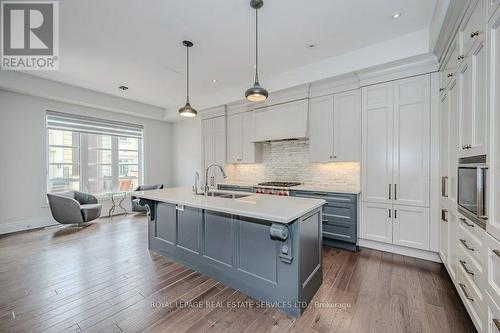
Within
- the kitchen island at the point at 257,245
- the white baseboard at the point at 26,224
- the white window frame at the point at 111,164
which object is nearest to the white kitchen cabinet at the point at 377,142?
the kitchen island at the point at 257,245

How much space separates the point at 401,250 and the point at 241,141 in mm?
3500

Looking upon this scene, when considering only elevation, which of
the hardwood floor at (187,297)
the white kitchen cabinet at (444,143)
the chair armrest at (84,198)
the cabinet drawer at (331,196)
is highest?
the white kitchen cabinet at (444,143)

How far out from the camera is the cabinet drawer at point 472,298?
1467 millimetres

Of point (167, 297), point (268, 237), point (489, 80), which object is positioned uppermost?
point (489, 80)

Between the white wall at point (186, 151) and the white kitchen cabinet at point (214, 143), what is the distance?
0.76m

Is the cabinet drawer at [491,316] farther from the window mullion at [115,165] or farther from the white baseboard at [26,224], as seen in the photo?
the window mullion at [115,165]

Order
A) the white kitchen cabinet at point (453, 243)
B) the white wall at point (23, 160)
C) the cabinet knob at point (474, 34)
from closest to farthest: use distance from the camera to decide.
→ the cabinet knob at point (474, 34) < the white kitchen cabinet at point (453, 243) < the white wall at point (23, 160)

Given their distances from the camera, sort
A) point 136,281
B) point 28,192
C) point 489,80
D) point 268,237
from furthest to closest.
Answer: point 28,192
point 136,281
point 268,237
point 489,80

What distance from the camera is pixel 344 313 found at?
1889 millimetres

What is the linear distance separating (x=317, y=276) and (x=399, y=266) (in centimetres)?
134

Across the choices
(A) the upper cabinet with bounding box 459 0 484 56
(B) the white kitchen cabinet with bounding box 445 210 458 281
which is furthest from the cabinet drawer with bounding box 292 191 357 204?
(A) the upper cabinet with bounding box 459 0 484 56

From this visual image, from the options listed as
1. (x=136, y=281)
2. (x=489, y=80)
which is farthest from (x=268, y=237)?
(x=489, y=80)

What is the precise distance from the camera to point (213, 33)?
2777mm

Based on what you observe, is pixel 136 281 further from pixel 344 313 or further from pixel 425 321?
pixel 425 321
